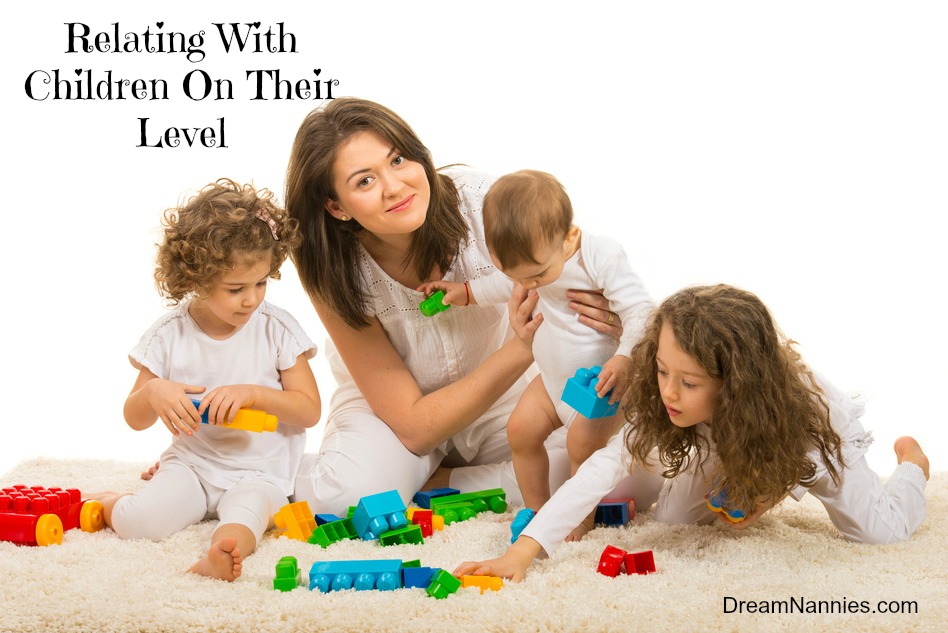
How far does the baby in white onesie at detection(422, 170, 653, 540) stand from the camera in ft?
6.15

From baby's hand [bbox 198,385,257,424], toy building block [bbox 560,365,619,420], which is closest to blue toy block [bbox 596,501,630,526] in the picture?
toy building block [bbox 560,365,619,420]

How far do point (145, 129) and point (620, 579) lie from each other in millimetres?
2458

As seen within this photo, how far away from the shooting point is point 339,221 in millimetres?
2334

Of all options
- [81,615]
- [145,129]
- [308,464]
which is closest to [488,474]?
[308,464]

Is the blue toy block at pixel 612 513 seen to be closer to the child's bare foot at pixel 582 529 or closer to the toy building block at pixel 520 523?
the child's bare foot at pixel 582 529

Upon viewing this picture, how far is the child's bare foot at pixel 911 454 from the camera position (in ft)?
7.42

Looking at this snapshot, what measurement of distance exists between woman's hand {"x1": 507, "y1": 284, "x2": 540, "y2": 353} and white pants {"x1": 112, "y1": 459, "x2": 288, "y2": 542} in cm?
65

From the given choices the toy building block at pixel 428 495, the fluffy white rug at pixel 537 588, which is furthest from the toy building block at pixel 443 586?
the toy building block at pixel 428 495

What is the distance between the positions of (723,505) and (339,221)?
3.49 feet

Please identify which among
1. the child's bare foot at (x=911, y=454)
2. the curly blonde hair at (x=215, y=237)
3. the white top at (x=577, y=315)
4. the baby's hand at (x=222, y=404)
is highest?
the curly blonde hair at (x=215, y=237)

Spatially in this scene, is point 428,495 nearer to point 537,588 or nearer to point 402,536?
point 402,536

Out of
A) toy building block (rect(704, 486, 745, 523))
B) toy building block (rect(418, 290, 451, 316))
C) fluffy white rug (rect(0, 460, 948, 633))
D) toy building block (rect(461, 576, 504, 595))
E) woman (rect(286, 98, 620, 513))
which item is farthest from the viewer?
toy building block (rect(418, 290, 451, 316))

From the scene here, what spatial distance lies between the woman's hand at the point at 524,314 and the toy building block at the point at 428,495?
470 mm

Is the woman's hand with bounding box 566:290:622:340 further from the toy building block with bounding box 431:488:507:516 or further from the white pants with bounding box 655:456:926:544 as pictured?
the toy building block with bounding box 431:488:507:516
